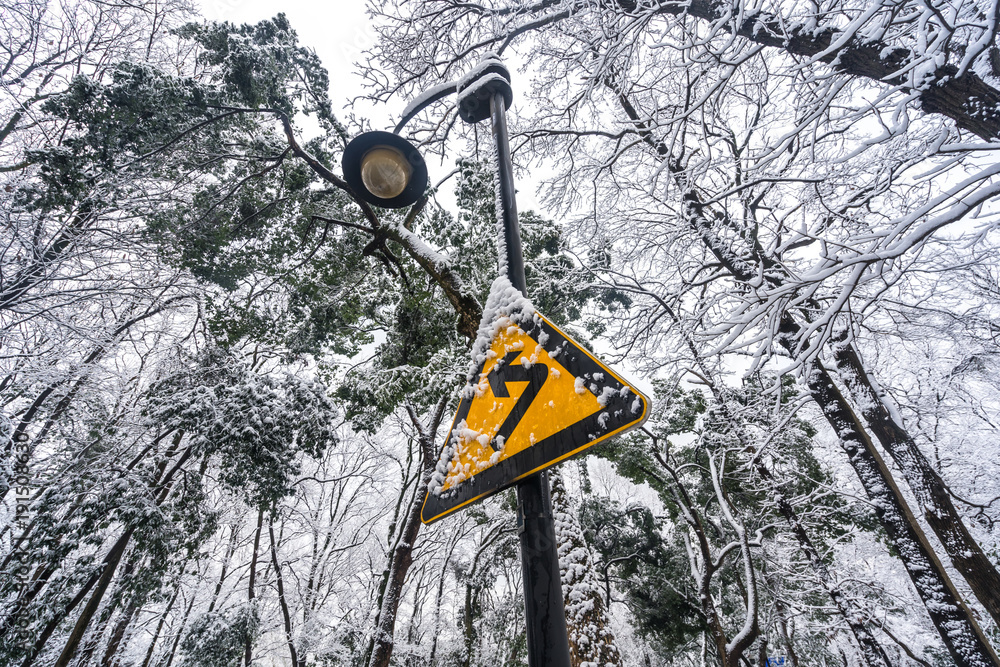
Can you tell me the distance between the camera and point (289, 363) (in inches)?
325

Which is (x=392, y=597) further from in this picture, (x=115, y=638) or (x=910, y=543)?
(x=910, y=543)

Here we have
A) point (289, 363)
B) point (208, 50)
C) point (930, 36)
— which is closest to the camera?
point (930, 36)

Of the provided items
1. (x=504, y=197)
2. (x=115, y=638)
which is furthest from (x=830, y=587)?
(x=115, y=638)

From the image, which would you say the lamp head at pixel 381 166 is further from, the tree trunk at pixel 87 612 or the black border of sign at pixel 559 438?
the tree trunk at pixel 87 612

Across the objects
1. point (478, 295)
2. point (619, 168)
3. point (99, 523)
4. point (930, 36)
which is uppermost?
point (619, 168)

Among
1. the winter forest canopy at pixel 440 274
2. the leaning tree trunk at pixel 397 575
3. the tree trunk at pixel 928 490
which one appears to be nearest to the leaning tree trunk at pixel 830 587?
the winter forest canopy at pixel 440 274

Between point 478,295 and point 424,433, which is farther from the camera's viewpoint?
point 424,433

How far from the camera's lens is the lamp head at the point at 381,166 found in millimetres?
2617

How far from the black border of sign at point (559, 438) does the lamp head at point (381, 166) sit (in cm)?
169

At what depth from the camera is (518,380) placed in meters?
1.58

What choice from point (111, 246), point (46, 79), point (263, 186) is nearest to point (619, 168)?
point (263, 186)

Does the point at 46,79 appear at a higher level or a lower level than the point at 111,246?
higher

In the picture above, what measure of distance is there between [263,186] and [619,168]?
21.9ft

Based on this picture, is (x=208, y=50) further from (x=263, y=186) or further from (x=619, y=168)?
(x=619, y=168)
